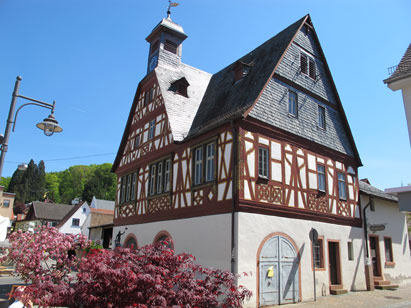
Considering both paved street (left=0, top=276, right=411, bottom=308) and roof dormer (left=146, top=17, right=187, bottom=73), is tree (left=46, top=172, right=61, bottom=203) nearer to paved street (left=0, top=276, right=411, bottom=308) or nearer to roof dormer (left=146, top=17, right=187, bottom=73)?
roof dormer (left=146, top=17, right=187, bottom=73)

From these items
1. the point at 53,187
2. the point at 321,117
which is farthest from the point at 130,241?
the point at 53,187

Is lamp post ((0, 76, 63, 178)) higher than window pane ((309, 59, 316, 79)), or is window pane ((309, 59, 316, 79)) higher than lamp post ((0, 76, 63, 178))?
window pane ((309, 59, 316, 79))

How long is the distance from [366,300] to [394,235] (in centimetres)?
860

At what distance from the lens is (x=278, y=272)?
1294 cm

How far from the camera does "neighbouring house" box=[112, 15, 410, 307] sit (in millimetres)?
12789

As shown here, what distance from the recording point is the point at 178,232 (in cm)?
1516

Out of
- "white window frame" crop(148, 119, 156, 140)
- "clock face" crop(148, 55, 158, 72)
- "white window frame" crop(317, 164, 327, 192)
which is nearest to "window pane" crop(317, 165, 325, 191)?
"white window frame" crop(317, 164, 327, 192)

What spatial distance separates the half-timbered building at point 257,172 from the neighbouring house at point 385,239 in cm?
116

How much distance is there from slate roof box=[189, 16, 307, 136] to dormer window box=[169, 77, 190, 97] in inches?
A: 51.8

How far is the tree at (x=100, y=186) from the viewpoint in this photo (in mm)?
79125

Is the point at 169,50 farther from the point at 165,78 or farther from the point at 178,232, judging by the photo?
the point at 178,232

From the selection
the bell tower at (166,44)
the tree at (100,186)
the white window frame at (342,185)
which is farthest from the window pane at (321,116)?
the tree at (100,186)

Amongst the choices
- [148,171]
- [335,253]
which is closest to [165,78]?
[148,171]

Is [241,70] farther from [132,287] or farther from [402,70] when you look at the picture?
[132,287]
